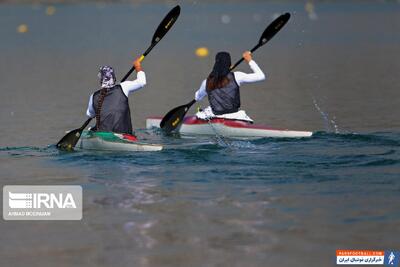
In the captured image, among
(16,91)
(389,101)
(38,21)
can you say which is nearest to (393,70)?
(389,101)

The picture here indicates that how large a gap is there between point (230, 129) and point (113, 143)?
9.55 feet

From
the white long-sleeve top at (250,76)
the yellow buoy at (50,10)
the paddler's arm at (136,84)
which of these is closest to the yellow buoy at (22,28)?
the yellow buoy at (50,10)

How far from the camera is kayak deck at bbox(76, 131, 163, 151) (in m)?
20.8

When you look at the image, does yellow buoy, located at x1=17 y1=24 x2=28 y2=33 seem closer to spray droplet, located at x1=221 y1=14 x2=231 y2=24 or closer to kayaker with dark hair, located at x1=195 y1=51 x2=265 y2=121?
spray droplet, located at x1=221 y1=14 x2=231 y2=24

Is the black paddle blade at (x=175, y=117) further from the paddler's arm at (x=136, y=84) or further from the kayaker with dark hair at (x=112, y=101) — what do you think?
the paddler's arm at (x=136, y=84)

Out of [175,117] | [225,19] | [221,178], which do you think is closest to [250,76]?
[175,117]

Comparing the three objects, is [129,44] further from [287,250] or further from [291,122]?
[287,250]

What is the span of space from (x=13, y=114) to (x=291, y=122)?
7265 millimetres

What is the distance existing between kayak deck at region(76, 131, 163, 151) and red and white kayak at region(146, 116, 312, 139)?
2.45 meters

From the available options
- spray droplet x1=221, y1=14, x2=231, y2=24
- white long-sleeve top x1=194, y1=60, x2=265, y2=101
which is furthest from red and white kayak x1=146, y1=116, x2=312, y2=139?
spray droplet x1=221, y1=14, x2=231, y2=24

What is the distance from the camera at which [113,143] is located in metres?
21.0

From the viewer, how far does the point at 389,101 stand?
31188 mm

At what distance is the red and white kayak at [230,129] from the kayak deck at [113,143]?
2.45 meters

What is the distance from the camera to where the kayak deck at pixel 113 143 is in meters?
20.8
